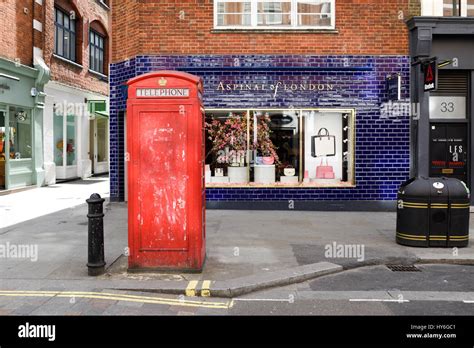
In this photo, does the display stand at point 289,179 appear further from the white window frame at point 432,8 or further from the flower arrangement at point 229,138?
the white window frame at point 432,8

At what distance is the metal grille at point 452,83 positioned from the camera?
42.8 ft

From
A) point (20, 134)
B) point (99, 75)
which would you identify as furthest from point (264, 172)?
point (99, 75)

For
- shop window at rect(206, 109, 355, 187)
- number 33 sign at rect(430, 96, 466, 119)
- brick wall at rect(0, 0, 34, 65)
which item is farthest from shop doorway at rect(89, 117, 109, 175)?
number 33 sign at rect(430, 96, 466, 119)

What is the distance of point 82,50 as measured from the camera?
23.6 metres

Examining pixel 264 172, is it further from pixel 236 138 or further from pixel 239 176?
pixel 236 138

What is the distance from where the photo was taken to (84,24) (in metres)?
23.8

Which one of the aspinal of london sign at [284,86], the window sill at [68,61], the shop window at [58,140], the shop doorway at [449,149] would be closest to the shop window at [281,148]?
the aspinal of london sign at [284,86]

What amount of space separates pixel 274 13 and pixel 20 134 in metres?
10.4

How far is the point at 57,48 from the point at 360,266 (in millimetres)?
17751

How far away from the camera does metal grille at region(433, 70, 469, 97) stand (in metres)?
13.1

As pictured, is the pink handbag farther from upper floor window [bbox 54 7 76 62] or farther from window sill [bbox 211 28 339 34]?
upper floor window [bbox 54 7 76 62]

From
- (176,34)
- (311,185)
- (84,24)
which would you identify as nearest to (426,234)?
(311,185)

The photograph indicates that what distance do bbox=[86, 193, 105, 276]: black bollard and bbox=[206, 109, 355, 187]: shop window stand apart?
21.5 ft

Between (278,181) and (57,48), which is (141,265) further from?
(57,48)
